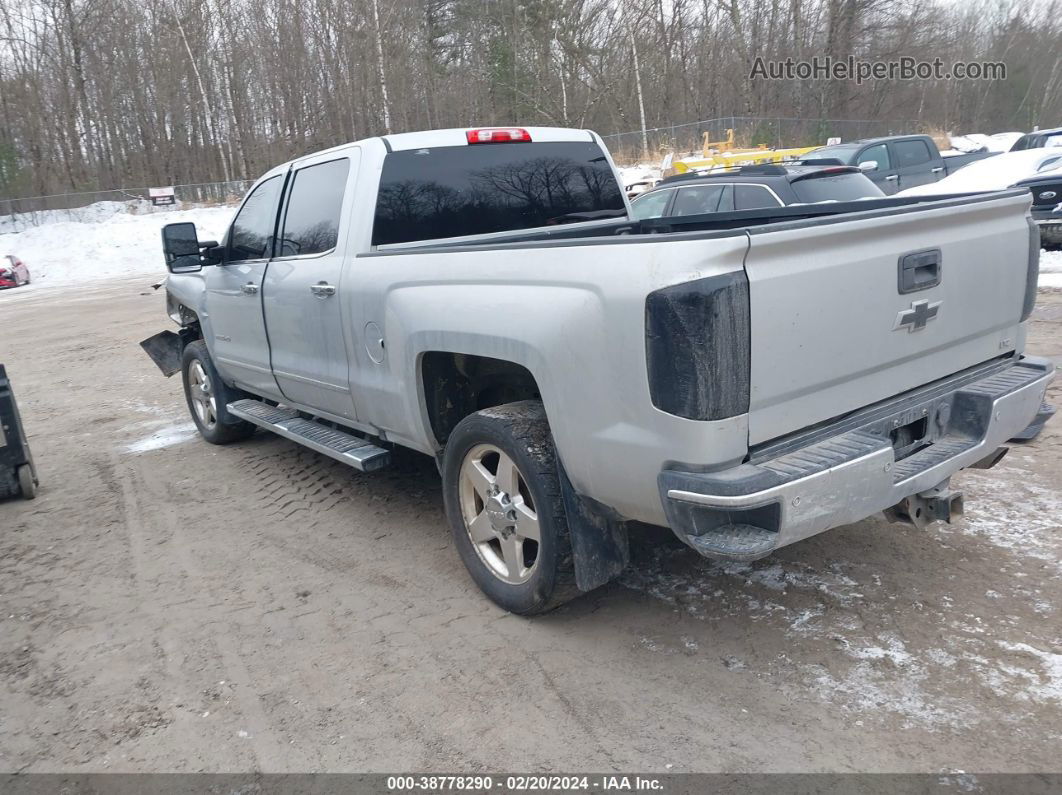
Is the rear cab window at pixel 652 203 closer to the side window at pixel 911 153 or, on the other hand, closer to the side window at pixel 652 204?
the side window at pixel 652 204

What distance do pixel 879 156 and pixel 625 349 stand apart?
46.4 ft

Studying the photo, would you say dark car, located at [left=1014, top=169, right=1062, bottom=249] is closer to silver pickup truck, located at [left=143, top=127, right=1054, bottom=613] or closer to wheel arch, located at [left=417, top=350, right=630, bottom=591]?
silver pickup truck, located at [left=143, top=127, right=1054, bottom=613]

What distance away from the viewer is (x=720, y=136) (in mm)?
34594

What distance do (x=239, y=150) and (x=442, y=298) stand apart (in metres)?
44.8

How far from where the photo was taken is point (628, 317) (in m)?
2.76

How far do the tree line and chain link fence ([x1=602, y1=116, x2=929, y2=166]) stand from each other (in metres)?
2.49

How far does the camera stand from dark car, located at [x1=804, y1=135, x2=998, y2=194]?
14.6 m

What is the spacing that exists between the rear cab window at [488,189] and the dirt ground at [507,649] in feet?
5.68

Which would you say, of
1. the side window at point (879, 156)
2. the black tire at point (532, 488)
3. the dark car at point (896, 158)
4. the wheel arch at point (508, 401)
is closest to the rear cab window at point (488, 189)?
the wheel arch at point (508, 401)

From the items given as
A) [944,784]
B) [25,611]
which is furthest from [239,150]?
[944,784]

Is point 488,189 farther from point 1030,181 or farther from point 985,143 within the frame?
point 985,143

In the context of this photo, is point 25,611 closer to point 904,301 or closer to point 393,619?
point 393,619

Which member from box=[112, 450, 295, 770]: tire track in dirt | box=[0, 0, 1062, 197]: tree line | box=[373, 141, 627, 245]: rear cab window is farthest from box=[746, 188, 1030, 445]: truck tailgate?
box=[0, 0, 1062, 197]: tree line

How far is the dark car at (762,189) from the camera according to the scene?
31.1ft
